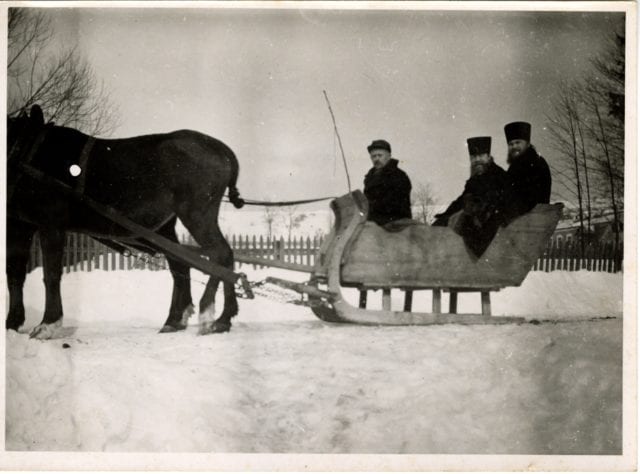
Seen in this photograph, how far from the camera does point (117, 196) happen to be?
3.45 m

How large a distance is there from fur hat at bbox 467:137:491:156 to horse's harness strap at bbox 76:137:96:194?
7.33 feet

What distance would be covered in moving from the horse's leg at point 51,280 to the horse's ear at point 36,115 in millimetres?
631

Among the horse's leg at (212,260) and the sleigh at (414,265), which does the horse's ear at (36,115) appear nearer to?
the horse's leg at (212,260)

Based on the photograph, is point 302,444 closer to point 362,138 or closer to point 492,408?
point 492,408

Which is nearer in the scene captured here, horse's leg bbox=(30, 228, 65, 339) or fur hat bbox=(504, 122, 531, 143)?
horse's leg bbox=(30, 228, 65, 339)

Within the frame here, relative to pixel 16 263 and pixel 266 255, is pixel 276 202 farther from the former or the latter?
pixel 16 263

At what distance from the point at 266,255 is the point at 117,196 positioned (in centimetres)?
96

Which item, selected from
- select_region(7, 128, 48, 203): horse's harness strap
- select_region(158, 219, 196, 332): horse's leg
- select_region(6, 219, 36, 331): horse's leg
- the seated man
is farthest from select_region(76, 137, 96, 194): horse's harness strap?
the seated man

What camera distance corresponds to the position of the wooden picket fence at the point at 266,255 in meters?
3.39

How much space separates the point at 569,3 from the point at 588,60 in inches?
13.9

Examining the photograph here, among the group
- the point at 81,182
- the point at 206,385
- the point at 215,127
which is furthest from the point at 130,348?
the point at 215,127

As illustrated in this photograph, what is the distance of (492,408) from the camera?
3.27 metres

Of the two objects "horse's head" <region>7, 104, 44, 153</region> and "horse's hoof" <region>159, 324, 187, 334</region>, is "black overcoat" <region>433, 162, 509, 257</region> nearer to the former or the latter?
"horse's hoof" <region>159, 324, 187, 334</region>

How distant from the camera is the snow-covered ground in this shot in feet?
10.5
